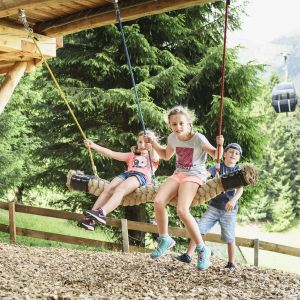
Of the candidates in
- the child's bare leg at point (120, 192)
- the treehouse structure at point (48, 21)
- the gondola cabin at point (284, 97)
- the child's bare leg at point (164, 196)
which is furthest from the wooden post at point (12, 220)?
the gondola cabin at point (284, 97)

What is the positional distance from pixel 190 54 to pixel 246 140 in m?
2.39

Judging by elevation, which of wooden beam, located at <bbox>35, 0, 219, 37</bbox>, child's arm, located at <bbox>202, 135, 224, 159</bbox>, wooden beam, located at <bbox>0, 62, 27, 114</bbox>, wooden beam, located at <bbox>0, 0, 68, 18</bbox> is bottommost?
child's arm, located at <bbox>202, 135, 224, 159</bbox>

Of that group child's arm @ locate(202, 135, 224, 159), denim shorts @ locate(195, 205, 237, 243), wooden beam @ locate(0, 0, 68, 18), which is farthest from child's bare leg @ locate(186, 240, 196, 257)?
wooden beam @ locate(0, 0, 68, 18)

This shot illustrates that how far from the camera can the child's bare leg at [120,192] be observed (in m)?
4.55

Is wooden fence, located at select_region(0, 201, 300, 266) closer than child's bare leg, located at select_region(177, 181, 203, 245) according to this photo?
No

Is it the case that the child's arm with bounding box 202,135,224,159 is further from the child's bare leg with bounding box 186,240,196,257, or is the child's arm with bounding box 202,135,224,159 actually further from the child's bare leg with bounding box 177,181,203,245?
the child's bare leg with bounding box 186,240,196,257

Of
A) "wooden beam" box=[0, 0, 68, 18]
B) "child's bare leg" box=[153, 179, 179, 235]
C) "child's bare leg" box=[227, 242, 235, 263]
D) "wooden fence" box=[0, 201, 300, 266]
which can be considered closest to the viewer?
"wooden beam" box=[0, 0, 68, 18]

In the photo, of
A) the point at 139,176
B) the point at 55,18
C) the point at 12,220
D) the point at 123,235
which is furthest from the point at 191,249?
the point at 12,220

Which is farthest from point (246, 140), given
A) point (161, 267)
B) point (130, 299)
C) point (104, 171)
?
point (130, 299)

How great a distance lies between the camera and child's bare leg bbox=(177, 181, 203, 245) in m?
4.23

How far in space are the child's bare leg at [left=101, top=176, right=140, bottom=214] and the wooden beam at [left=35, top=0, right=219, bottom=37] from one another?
168 cm

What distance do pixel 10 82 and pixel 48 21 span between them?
41.2 inches

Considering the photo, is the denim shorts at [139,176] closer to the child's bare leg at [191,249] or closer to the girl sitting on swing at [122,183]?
the girl sitting on swing at [122,183]

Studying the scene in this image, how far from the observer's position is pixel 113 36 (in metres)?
9.24
